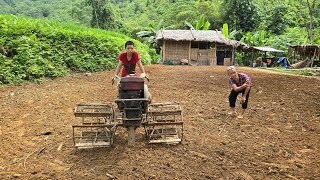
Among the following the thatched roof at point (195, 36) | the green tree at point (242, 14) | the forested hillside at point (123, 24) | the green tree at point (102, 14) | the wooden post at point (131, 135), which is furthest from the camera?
the green tree at point (242, 14)

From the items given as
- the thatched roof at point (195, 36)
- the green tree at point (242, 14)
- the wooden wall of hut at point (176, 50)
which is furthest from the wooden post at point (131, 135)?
the green tree at point (242, 14)

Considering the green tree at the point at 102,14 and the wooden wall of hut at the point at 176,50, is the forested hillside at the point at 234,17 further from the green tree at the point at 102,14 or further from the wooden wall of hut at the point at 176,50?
the wooden wall of hut at the point at 176,50

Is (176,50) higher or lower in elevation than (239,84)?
higher

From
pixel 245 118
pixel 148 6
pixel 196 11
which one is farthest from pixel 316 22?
pixel 245 118

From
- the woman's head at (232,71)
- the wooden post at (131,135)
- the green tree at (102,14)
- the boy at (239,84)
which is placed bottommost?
the wooden post at (131,135)

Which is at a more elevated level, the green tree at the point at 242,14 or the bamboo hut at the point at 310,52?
the green tree at the point at 242,14

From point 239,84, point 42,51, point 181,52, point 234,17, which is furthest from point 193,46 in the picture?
point 239,84

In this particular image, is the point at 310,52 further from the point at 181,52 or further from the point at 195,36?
the point at 181,52

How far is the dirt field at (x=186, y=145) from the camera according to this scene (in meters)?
3.50

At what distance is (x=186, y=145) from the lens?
438 cm

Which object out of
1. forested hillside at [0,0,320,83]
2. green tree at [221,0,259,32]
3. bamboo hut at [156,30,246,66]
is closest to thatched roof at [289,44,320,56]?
forested hillside at [0,0,320,83]

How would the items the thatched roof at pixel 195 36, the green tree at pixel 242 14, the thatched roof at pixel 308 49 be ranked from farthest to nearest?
the green tree at pixel 242 14
the thatched roof at pixel 195 36
the thatched roof at pixel 308 49

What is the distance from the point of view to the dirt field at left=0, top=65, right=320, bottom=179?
138 inches

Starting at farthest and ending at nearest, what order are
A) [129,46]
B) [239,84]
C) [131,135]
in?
1. [239,84]
2. [129,46]
3. [131,135]
